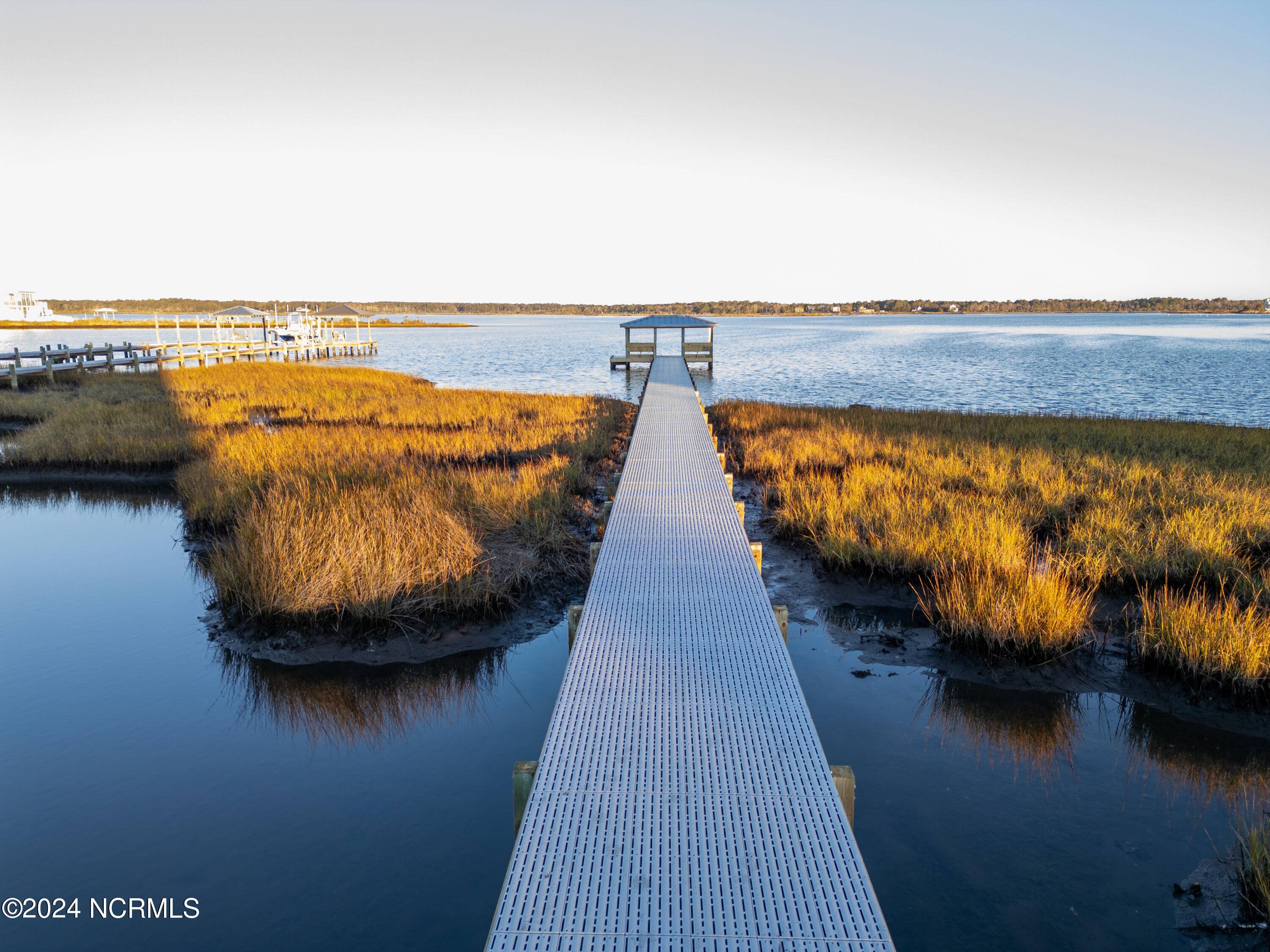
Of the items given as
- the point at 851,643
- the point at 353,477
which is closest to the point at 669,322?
the point at 353,477

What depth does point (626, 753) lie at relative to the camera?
3.56 metres

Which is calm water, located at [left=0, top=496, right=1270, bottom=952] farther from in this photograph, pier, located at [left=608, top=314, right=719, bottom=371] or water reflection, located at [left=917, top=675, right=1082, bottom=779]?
pier, located at [left=608, top=314, right=719, bottom=371]

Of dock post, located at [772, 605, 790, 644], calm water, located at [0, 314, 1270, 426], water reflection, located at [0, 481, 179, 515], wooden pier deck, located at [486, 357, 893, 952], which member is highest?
calm water, located at [0, 314, 1270, 426]

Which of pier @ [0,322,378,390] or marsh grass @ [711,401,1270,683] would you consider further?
pier @ [0,322,378,390]

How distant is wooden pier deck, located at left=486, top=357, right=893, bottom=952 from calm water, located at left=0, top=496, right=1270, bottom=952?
997 mm

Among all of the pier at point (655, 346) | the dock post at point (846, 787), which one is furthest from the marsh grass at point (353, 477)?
the pier at point (655, 346)

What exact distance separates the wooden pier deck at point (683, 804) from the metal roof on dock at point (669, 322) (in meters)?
28.3

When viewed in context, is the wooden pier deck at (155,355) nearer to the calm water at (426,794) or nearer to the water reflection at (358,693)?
the water reflection at (358,693)

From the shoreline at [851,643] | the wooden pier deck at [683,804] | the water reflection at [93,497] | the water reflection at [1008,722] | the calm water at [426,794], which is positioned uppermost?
the wooden pier deck at [683,804]

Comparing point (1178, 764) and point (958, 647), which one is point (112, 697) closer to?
point (958, 647)

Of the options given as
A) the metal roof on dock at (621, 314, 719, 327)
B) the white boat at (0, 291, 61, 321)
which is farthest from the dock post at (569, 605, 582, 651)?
the white boat at (0, 291, 61, 321)

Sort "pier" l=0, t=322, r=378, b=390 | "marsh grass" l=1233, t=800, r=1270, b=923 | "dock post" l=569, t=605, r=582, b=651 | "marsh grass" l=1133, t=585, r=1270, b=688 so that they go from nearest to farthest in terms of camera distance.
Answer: "marsh grass" l=1233, t=800, r=1270, b=923 → "dock post" l=569, t=605, r=582, b=651 → "marsh grass" l=1133, t=585, r=1270, b=688 → "pier" l=0, t=322, r=378, b=390

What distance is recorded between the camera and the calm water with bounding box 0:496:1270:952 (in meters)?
3.59

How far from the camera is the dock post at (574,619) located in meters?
5.16
